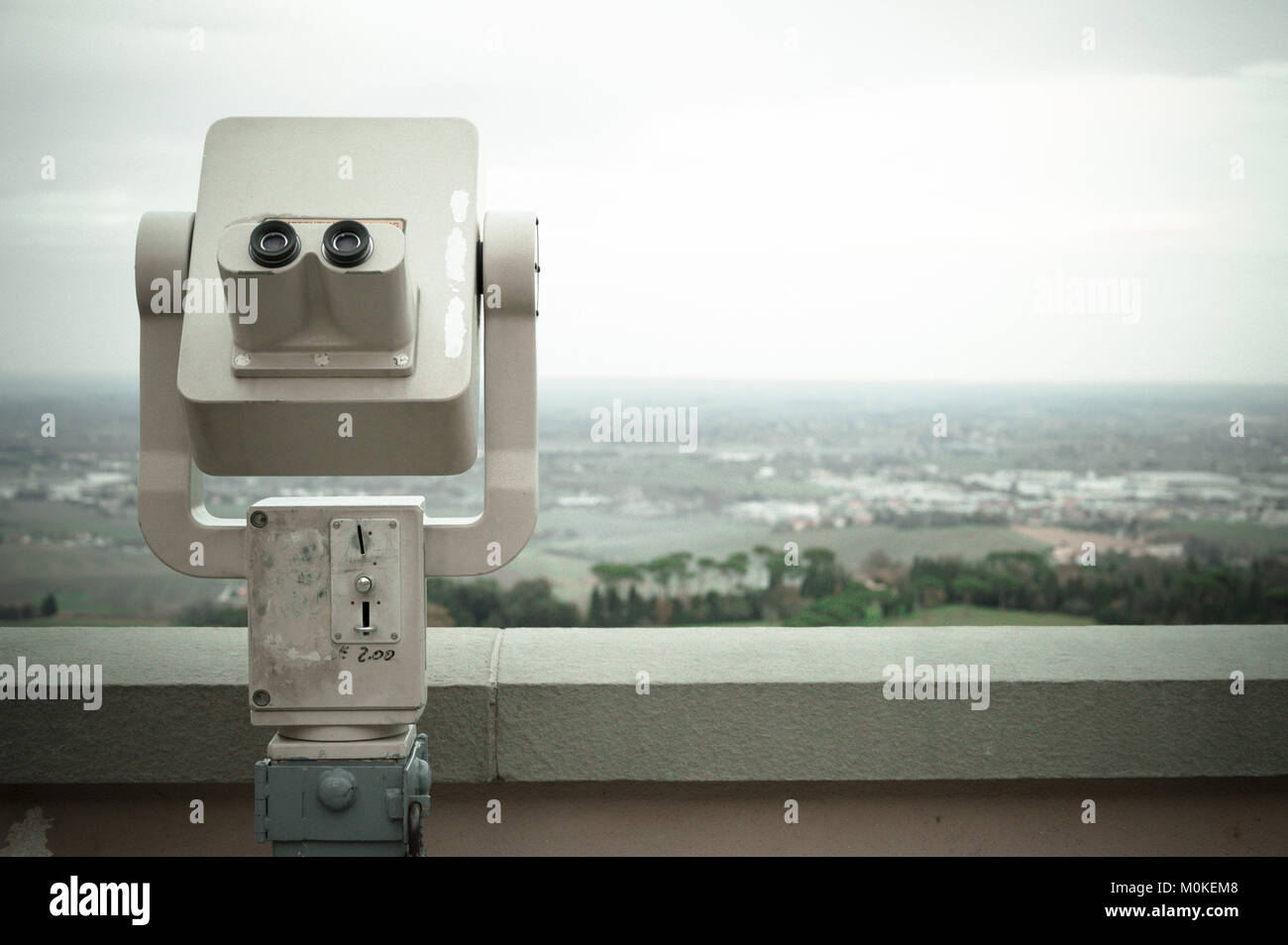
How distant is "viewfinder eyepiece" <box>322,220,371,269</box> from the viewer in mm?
1183

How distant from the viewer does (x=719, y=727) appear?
1.75m

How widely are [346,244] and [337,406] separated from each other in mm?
195

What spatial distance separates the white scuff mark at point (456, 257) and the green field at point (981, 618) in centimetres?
123

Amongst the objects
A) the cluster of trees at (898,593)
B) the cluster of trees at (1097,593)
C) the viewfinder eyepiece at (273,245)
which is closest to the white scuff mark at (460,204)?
the viewfinder eyepiece at (273,245)

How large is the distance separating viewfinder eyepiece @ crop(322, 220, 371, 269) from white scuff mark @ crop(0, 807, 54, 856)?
1.22 metres

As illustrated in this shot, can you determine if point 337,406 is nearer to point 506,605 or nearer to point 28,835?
point 506,605

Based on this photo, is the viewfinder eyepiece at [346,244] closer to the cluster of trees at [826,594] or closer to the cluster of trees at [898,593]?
the cluster of trees at [826,594]

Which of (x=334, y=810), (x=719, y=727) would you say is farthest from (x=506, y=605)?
(x=334, y=810)

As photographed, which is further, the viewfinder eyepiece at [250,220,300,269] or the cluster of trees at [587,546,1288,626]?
the cluster of trees at [587,546,1288,626]

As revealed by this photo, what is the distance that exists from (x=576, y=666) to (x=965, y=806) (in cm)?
72

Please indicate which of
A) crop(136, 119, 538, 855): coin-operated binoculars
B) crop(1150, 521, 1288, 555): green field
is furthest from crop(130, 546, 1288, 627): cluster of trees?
crop(136, 119, 538, 855): coin-operated binoculars

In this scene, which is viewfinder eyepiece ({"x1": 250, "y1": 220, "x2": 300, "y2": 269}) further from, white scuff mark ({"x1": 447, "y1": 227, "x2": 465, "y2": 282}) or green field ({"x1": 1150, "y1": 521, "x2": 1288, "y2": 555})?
green field ({"x1": 1150, "y1": 521, "x2": 1288, "y2": 555})

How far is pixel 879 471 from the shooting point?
126 inches

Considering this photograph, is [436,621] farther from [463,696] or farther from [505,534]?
[505,534]
